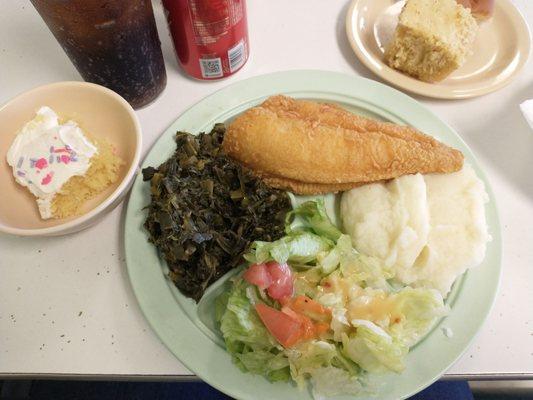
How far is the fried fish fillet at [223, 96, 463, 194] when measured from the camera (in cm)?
123

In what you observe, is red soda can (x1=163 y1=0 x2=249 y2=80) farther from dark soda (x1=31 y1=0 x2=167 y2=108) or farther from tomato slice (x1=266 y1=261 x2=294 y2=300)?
tomato slice (x1=266 y1=261 x2=294 y2=300)

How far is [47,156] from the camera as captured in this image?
1199 millimetres

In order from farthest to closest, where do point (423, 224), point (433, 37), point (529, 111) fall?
point (433, 37) → point (529, 111) → point (423, 224)

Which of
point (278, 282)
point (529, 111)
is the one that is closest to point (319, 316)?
point (278, 282)

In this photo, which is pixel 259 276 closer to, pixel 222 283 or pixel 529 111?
pixel 222 283

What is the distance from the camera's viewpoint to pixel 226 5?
4.10 feet

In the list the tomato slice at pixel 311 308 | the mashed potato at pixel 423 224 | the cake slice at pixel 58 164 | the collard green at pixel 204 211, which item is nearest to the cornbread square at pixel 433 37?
the mashed potato at pixel 423 224

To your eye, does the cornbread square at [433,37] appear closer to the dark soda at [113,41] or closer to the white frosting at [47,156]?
the dark soda at [113,41]

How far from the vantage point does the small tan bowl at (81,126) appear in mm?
1174

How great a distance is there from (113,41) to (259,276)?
80cm

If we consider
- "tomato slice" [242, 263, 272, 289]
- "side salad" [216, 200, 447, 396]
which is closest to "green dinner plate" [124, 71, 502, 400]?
"side salad" [216, 200, 447, 396]

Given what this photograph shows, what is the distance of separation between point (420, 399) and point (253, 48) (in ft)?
4.81

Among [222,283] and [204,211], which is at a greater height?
[204,211]

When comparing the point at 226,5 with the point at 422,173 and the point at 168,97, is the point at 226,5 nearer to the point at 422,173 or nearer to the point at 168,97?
the point at 168,97
